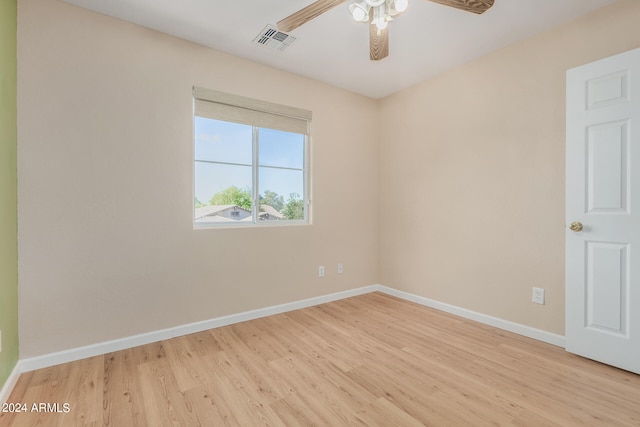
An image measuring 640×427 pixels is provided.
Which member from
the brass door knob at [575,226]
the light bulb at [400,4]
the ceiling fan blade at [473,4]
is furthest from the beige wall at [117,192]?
the brass door knob at [575,226]

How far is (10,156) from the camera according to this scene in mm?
1828

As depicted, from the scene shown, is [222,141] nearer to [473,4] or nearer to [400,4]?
[400,4]

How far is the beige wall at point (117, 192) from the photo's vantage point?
→ 6.63 feet

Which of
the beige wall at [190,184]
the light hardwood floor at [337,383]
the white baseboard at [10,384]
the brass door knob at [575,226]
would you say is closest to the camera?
the light hardwood floor at [337,383]

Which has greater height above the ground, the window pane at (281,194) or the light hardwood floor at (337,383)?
the window pane at (281,194)

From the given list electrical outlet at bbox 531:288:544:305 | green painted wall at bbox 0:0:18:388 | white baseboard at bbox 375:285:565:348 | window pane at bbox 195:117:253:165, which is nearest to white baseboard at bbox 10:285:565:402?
white baseboard at bbox 375:285:565:348

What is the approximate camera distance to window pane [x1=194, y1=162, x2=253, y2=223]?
2.73 metres

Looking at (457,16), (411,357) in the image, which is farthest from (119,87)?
(411,357)

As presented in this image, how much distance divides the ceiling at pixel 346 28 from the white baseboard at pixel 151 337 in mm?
2521

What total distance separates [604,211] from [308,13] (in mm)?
2430

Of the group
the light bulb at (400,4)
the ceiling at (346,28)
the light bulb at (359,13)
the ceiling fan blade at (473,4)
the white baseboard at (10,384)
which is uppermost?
the ceiling at (346,28)

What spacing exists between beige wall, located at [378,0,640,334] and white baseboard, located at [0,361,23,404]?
11.3 feet

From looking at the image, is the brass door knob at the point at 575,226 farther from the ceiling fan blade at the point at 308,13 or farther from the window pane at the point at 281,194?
the window pane at the point at 281,194

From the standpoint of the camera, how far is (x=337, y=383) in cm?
186
